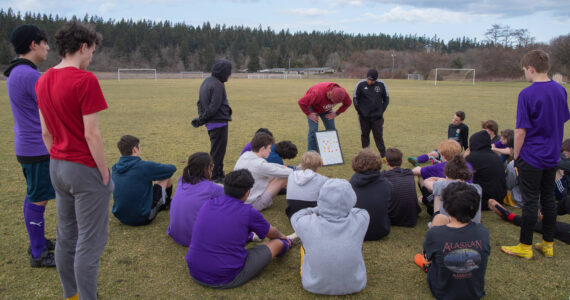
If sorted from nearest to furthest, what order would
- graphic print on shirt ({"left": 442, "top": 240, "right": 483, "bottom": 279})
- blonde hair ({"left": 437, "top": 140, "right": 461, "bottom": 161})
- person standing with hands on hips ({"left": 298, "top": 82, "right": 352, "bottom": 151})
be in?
graphic print on shirt ({"left": 442, "top": 240, "right": 483, "bottom": 279}), blonde hair ({"left": 437, "top": 140, "right": 461, "bottom": 161}), person standing with hands on hips ({"left": 298, "top": 82, "right": 352, "bottom": 151})

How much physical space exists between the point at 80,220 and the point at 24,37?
195 cm

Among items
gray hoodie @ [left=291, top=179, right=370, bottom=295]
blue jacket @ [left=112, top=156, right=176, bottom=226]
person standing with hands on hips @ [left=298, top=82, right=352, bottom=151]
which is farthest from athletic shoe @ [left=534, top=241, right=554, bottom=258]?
blue jacket @ [left=112, top=156, right=176, bottom=226]

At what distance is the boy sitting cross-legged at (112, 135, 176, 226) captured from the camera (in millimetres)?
4324

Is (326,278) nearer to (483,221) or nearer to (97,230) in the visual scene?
(97,230)

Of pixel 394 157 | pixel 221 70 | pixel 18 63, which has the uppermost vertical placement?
pixel 221 70

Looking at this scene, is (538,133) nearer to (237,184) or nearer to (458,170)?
(458,170)

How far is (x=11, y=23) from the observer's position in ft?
320

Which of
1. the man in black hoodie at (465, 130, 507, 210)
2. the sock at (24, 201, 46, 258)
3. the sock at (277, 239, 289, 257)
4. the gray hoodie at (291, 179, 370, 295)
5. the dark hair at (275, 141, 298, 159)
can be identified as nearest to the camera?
the gray hoodie at (291, 179, 370, 295)

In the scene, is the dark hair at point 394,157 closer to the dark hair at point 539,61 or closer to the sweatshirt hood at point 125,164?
the dark hair at point 539,61

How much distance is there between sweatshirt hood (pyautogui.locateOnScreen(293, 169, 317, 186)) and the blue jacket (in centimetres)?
160

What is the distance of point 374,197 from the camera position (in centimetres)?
408

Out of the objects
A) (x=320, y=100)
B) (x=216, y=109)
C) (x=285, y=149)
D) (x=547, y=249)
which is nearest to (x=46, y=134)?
(x=285, y=149)

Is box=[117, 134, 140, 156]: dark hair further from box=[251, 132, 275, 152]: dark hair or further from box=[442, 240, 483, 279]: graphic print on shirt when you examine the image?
box=[442, 240, 483, 279]: graphic print on shirt

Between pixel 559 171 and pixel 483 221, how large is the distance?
122 centimetres
